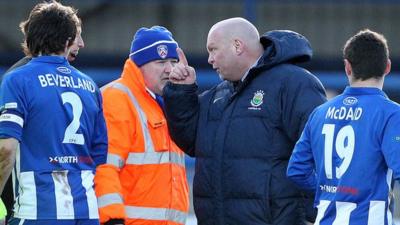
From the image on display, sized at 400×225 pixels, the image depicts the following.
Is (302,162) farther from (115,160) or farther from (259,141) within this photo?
(115,160)

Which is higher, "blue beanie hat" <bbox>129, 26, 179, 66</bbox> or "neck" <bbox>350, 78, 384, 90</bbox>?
"neck" <bbox>350, 78, 384, 90</bbox>

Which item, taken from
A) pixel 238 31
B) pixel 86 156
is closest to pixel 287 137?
pixel 238 31

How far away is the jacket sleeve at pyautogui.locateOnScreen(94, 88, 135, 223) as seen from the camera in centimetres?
602

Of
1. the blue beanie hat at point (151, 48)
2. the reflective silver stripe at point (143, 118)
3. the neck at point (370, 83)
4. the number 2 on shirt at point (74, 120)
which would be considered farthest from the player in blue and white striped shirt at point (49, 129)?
the neck at point (370, 83)

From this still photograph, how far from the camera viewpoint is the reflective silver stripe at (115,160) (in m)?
6.24

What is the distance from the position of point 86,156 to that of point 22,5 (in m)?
12.0

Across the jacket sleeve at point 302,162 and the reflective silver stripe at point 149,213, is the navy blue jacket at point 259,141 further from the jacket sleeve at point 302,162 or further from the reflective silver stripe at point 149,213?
the jacket sleeve at point 302,162

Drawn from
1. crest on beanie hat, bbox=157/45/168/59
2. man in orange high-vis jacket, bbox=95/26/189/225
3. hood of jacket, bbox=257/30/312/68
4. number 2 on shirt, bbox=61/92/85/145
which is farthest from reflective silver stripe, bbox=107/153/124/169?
hood of jacket, bbox=257/30/312/68

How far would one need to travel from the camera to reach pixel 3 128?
536 cm

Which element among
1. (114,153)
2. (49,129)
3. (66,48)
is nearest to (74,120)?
(49,129)

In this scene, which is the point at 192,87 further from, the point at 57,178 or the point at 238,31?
the point at 57,178

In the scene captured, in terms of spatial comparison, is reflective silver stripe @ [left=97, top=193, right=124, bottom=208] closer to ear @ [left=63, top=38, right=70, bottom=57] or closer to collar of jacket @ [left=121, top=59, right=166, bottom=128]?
collar of jacket @ [left=121, top=59, right=166, bottom=128]

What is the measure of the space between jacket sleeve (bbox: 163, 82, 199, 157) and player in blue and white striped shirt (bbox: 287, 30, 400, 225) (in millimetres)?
928

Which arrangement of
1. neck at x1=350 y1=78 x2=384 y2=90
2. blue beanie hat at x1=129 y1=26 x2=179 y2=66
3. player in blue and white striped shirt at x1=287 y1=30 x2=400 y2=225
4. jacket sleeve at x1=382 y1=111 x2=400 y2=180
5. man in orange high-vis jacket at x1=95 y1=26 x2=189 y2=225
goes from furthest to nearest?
blue beanie hat at x1=129 y1=26 x2=179 y2=66 < man in orange high-vis jacket at x1=95 y1=26 x2=189 y2=225 < neck at x1=350 y1=78 x2=384 y2=90 < player in blue and white striped shirt at x1=287 y1=30 x2=400 y2=225 < jacket sleeve at x1=382 y1=111 x2=400 y2=180
